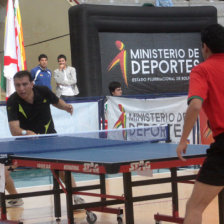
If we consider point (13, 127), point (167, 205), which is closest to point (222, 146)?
point (13, 127)

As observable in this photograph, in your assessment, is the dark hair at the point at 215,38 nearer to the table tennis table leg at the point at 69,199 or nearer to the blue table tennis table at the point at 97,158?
the blue table tennis table at the point at 97,158

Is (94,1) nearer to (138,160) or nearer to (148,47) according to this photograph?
(148,47)

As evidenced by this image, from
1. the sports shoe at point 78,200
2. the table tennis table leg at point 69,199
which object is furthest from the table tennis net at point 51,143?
the sports shoe at point 78,200

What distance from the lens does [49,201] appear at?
8930 mm

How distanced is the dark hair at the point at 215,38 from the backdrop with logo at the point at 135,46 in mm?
9991

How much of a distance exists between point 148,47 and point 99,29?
4.66ft

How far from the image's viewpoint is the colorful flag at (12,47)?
11789 millimetres

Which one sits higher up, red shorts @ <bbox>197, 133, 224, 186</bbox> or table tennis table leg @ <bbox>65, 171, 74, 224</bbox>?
red shorts @ <bbox>197, 133, 224, 186</bbox>

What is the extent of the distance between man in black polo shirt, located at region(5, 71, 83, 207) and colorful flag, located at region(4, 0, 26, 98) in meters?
4.25

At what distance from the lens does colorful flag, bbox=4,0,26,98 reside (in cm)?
1179

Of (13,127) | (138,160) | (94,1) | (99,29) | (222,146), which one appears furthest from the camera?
(94,1)

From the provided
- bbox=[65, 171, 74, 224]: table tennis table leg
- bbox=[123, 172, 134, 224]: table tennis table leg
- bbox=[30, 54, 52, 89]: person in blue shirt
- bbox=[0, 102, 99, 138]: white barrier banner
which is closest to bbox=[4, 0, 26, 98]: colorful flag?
bbox=[30, 54, 52, 89]: person in blue shirt

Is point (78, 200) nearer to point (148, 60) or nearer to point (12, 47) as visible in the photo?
point (12, 47)

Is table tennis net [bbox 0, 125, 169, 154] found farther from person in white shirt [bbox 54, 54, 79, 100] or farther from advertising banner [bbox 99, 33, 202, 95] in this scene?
advertising banner [bbox 99, 33, 202, 95]
